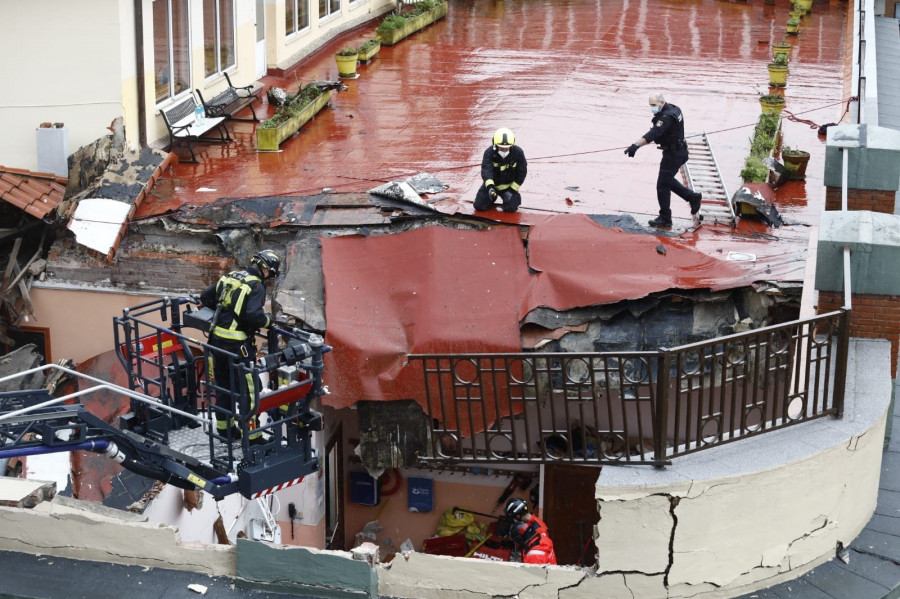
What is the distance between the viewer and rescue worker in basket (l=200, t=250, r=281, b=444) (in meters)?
9.68

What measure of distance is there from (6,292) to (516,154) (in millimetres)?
6567

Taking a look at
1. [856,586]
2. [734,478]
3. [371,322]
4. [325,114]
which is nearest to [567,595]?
[734,478]

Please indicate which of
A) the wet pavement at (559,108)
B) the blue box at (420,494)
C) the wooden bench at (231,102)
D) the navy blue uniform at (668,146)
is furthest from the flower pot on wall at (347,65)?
the navy blue uniform at (668,146)

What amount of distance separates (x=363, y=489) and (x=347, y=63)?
8.80 m

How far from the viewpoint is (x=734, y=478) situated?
7945 millimetres

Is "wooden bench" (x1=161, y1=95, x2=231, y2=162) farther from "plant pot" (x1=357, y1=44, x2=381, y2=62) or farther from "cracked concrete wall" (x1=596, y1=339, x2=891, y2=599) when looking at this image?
"cracked concrete wall" (x1=596, y1=339, x2=891, y2=599)

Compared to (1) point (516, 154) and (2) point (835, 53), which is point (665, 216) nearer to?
(1) point (516, 154)

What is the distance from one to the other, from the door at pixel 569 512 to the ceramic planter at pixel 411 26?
39.0ft

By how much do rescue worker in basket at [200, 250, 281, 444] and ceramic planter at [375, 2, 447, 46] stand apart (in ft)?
47.9

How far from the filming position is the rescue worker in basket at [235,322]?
968cm

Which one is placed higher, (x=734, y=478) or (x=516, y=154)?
(x=516, y=154)

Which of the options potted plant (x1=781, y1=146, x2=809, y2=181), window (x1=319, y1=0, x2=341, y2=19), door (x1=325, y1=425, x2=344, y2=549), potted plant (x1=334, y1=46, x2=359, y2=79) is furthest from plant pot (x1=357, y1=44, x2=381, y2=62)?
door (x1=325, y1=425, x2=344, y2=549)

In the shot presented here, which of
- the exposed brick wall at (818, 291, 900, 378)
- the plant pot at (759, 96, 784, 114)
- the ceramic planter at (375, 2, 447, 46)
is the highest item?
the ceramic planter at (375, 2, 447, 46)

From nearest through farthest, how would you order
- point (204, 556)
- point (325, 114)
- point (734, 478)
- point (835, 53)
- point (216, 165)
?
point (734, 478)
point (204, 556)
point (216, 165)
point (325, 114)
point (835, 53)
